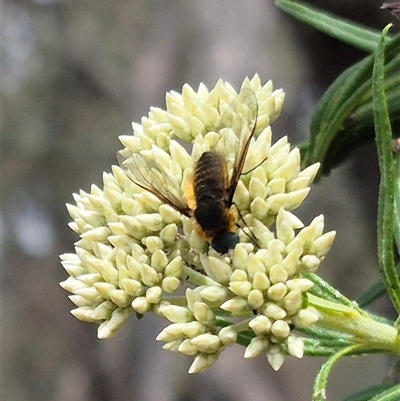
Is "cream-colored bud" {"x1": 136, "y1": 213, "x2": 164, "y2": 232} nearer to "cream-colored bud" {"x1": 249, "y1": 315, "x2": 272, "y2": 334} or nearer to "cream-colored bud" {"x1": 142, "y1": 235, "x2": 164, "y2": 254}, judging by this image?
"cream-colored bud" {"x1": 142, "y1": 235, "x2": 164, "y2": 254}

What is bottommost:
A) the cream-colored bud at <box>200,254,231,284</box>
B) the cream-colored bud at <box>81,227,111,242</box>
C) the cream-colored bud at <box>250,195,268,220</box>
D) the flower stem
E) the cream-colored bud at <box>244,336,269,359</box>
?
the flower stem

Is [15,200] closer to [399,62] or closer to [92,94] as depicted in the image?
[92,94]

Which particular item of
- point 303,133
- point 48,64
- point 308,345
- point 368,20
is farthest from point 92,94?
point 308,345

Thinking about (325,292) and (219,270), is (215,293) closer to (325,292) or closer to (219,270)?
(219,270)

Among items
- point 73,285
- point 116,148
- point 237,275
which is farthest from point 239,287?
point 116,148

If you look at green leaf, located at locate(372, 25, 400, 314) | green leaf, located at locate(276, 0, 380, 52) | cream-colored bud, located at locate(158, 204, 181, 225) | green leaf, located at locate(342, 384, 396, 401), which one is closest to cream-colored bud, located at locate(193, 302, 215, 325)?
cream-colored bud, located at locate(158, 204, 181, 225)

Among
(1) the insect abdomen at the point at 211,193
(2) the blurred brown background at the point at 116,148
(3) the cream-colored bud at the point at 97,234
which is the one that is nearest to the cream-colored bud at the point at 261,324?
(1) the insect abdomen at the point at 211,193
